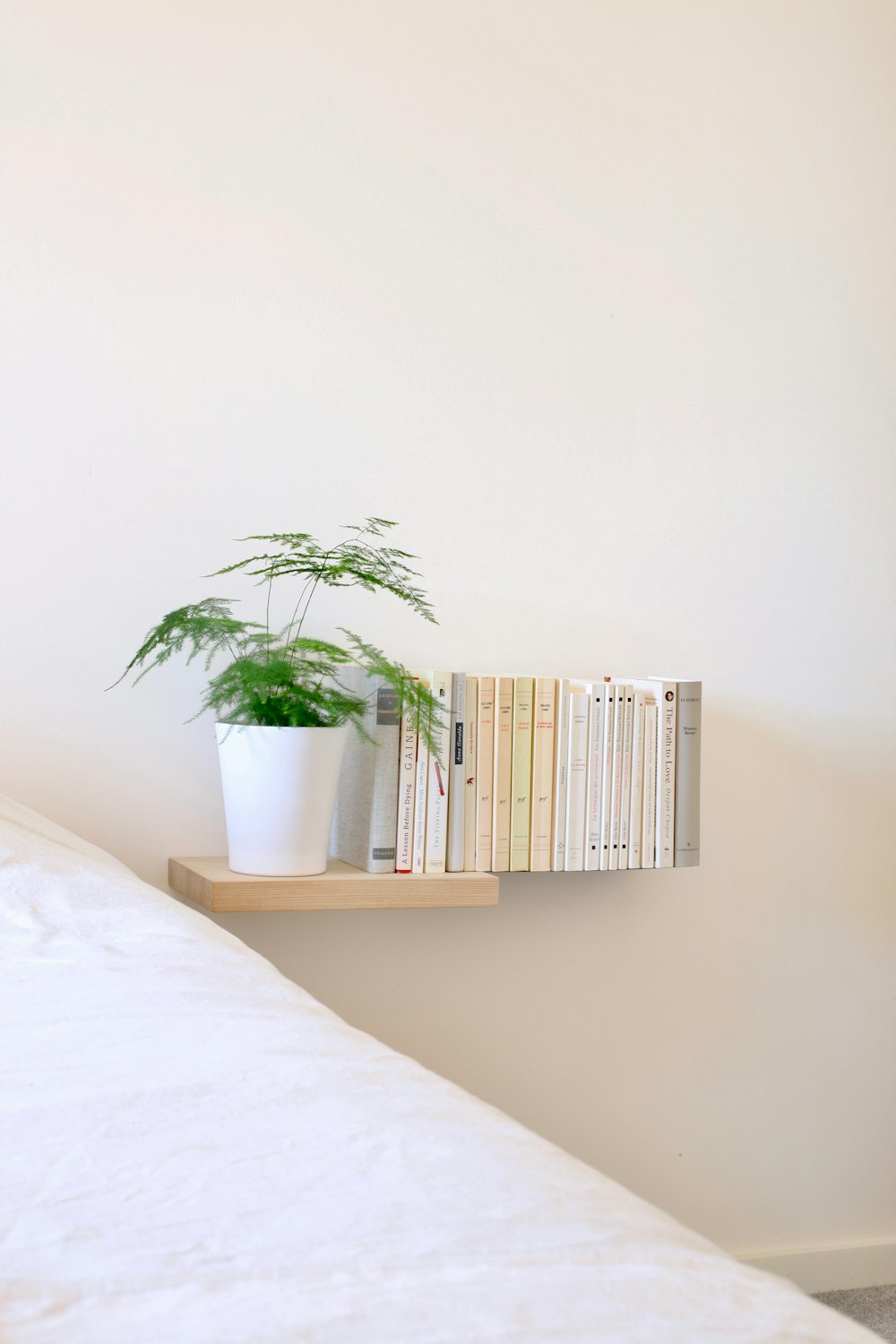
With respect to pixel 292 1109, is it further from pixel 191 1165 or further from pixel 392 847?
pixel 392 847

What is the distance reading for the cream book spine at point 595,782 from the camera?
5.60 feet

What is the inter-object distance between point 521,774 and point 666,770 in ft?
0.77

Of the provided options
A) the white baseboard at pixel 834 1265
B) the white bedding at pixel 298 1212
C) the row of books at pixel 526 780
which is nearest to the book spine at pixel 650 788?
the row of books at pixel 526 780

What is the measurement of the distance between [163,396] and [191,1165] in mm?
1365

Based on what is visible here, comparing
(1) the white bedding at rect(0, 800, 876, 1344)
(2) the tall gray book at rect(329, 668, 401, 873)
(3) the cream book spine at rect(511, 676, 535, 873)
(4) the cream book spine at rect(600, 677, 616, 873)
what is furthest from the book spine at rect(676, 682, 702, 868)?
(1) the white bedding at rect(0, 800, 876, 1344)

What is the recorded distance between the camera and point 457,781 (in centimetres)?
163

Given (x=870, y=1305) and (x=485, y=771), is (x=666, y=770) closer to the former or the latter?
(x=485, y=771)

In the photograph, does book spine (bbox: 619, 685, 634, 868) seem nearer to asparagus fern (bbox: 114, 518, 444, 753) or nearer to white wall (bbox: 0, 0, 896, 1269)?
white wall (bbox: 0, 0, 896, 1269)

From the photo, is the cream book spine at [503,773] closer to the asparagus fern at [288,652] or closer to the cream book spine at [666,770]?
the asparagus fern at [288,652]

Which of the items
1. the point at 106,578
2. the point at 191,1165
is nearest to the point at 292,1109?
the point at 191,1165

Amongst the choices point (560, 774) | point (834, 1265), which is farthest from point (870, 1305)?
point (560, 774)

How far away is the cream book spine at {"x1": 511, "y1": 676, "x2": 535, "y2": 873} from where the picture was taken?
1.68 m

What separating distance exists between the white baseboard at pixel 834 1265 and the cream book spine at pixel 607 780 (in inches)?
31.3

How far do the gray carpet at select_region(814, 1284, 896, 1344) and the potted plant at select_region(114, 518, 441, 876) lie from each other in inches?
47.9
